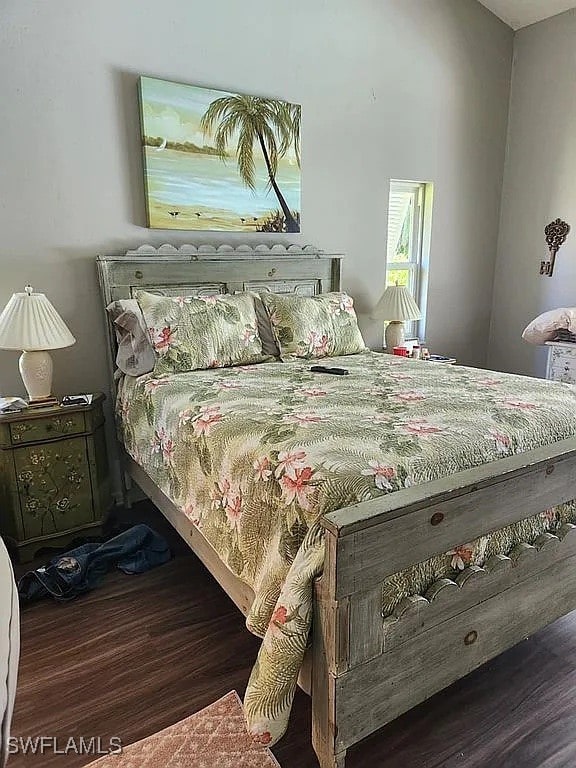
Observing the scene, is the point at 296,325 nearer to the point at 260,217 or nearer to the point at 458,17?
the point at 260,217

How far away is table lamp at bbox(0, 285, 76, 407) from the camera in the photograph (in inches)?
86.4

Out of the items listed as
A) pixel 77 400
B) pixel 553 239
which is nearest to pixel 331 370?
pixel 77 400

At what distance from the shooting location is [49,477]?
230 cm

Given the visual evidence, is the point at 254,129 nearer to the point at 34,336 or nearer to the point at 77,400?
the point at 34,336

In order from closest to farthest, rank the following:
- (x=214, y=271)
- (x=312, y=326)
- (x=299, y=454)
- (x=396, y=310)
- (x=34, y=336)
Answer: (x=299, y=454)
(x=34, y=336)
(x=312, y=326)
(x=214, y=271)
(x=396, y=310)

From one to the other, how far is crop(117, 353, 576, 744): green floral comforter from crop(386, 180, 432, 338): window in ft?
5.87

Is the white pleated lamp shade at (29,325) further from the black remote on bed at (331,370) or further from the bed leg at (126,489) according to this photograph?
the black remote on bed at (331,370)

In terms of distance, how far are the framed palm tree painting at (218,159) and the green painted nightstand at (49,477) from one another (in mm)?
1144

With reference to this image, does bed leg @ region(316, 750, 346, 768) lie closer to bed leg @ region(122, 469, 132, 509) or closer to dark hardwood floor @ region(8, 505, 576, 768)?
dark hardwood floor @ region(8, 505, 576, 768)

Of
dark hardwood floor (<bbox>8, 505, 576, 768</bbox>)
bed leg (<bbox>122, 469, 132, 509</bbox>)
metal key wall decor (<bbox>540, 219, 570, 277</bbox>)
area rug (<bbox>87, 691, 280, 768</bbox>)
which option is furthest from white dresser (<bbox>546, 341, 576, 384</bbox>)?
area rug (<bbox>87, 691, 280, 768</bbox>)

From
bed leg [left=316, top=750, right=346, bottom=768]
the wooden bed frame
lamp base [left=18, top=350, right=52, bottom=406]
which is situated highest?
lamp base [left=18, top=350, right=52, bottom=406]

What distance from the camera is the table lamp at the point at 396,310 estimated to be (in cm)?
347

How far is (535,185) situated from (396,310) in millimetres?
1628

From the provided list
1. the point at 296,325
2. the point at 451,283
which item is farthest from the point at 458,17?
the point at 296,325
